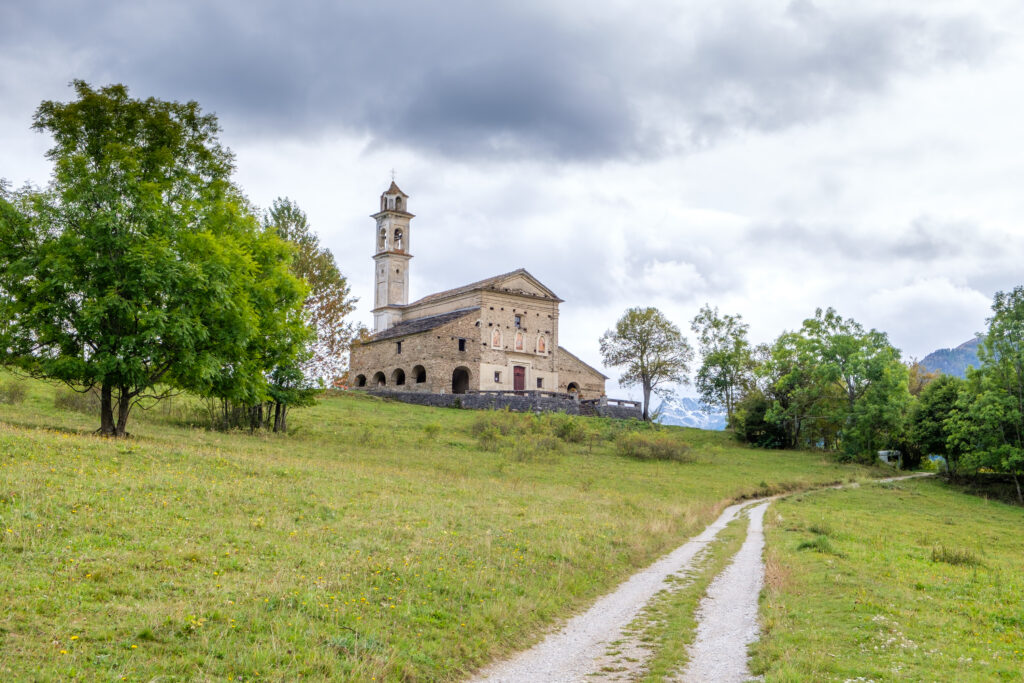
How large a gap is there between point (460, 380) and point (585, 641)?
57.4 m

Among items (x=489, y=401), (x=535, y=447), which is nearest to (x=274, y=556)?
(x=535, y=447)

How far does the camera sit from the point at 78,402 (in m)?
32.1

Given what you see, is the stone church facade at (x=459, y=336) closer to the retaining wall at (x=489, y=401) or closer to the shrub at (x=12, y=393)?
the retaining wall at (x=489, y=401)

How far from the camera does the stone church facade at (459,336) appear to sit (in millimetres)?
63781

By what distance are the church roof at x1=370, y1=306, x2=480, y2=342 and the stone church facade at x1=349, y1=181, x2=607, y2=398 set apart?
121 mm

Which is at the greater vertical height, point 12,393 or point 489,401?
point 489,401

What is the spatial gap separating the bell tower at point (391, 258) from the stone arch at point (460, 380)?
9.83m

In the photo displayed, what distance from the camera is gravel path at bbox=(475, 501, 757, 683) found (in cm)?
934

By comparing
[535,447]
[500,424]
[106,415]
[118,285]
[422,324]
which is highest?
[422,324]

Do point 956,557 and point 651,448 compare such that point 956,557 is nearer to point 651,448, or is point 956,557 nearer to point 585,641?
point 585,641

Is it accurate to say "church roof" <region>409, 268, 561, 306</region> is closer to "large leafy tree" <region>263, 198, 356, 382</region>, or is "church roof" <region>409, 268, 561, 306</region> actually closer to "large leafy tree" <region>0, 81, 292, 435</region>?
"large leafy tree" <region>263, 198, 356, 382</region>

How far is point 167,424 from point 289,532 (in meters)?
20.5

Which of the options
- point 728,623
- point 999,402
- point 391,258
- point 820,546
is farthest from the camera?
point 391,258

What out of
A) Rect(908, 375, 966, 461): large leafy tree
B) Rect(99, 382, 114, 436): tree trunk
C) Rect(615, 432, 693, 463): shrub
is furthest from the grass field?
Rect(908, 375, 966, 461): large leafy tree
